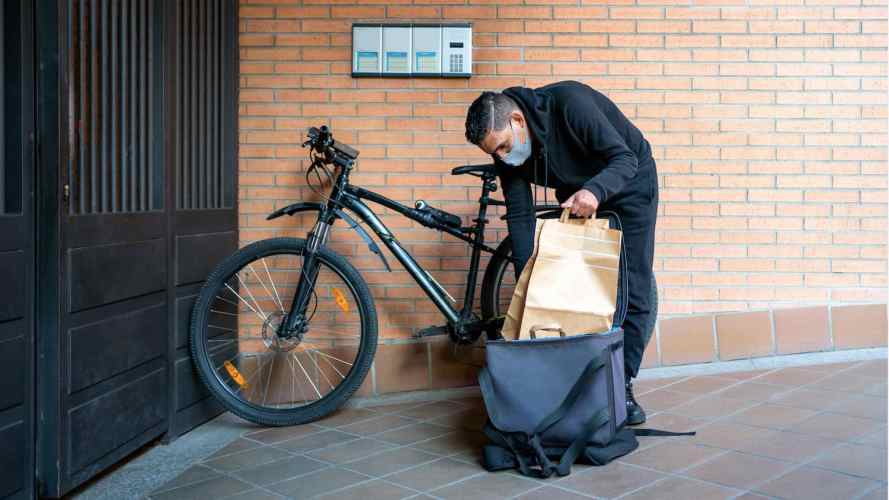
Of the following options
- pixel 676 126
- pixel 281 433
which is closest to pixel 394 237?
pixel 281 433

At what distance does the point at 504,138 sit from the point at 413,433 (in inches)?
49.2

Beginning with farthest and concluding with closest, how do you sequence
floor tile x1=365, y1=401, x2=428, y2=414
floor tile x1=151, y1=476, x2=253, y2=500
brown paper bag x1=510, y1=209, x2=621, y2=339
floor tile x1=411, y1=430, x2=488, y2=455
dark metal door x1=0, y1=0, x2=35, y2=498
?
floor tile x1=365, y1=401, x2=428, y2=414 < floor tile x1=411, y1=430, x2=488, y2=455 < brown paper bag x1=510, y1=209, x2=621, y2=339 < floor tile x1=151, y1=476, x2=253, y2=500 < dark metal door x1=0, y1=0, x2=35, y2=498

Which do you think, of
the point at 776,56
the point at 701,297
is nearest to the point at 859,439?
the point at 701,297

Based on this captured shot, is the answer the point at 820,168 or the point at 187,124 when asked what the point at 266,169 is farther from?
the point at 820,168

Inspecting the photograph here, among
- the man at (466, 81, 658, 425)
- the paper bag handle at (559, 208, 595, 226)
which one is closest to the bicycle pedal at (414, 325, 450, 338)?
the man at (466, 81, 658, 425)

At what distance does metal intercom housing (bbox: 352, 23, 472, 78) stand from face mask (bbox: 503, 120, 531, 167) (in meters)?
1.03

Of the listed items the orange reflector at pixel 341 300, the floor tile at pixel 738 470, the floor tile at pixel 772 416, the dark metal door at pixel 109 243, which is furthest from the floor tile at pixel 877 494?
the dark metal door at pixel 109 243

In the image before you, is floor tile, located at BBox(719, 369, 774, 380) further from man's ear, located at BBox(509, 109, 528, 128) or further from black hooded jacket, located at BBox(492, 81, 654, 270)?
man's ear, located at BBox(509, 109, 528, 128)

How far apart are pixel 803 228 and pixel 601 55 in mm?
1276

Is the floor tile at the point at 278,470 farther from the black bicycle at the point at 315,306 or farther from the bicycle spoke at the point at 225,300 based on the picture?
the bicycle spoke at the point at 225,300

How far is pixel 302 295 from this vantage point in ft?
12.8

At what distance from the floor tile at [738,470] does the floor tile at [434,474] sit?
0.72 meters

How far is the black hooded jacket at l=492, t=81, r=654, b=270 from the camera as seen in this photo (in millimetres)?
3215

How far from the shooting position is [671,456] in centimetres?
322
